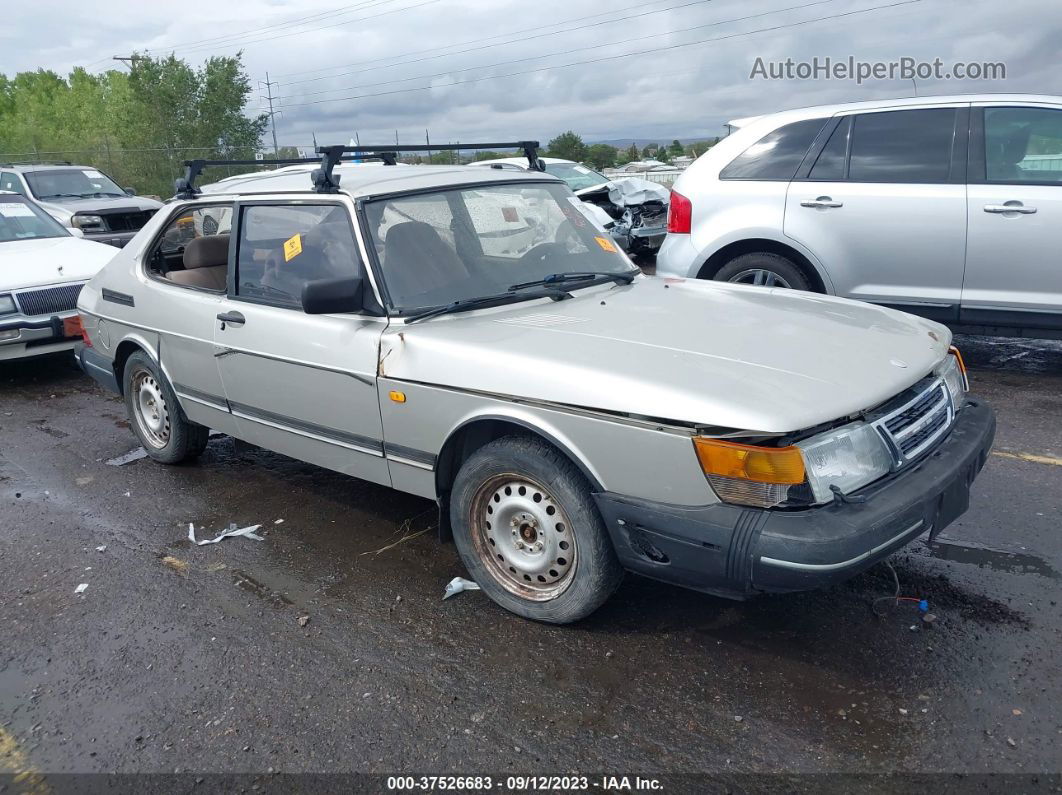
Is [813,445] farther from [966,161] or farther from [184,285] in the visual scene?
[966,161]

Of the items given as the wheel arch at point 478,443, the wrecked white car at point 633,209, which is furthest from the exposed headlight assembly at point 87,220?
the wheel arch at point 478,443

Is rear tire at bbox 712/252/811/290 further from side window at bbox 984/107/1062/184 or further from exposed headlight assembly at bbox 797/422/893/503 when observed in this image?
exposed headlight assembly at bbox 797/422/893/503

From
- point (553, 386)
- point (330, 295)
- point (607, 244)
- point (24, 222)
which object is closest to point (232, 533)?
point (330, 295)

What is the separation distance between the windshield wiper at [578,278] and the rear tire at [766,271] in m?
2.47

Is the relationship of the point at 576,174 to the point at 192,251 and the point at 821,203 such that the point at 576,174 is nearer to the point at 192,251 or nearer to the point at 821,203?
the point at 821,203

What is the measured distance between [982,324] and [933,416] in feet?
11.0

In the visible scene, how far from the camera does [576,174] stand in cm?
1452

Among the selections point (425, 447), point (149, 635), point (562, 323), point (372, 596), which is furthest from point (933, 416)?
point (149, 635)

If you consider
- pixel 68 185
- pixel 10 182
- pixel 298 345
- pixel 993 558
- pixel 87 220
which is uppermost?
pixel 10 182

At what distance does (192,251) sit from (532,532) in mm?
3083

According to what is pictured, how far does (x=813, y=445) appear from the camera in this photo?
9.11ft

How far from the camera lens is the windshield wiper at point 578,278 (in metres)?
3.98

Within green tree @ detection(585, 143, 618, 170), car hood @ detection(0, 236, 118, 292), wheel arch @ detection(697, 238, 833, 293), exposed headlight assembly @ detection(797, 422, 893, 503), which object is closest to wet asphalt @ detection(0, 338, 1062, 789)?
exposed headlight assembly @ detection(797, 422, 893, 503)

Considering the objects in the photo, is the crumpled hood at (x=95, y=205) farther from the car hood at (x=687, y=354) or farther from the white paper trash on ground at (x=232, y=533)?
the car hood at (x=687, y=354)
